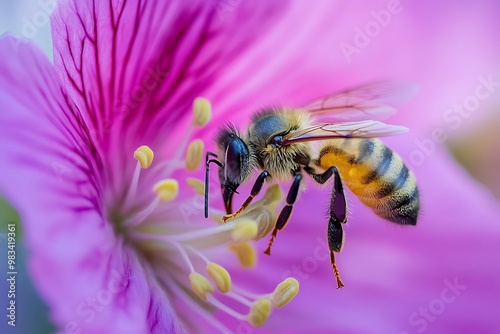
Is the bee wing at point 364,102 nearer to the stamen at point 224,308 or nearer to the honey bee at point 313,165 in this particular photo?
the honey bee at point 313,165

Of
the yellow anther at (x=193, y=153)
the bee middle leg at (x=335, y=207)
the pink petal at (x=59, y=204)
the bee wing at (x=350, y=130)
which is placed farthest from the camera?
the yellow anther at (x=193, y=153)

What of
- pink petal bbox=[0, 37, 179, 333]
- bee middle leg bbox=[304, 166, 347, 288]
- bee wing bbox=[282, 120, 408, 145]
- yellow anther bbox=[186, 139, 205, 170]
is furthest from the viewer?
yellow anther bbox=[186, 139, 205, 170]

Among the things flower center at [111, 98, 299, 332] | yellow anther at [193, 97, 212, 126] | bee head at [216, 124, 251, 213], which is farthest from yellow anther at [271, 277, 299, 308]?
yellow anther at [193, 97, 212, 126]

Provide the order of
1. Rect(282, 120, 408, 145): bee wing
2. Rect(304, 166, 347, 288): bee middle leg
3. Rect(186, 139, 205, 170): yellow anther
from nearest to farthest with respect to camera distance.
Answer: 1. Rect(282, 120, 408, 145): bee wing
2. Rect(304, 166, 347, 288): bee middle leg
3. Rect(186, 139, 205, 170): yellow anther

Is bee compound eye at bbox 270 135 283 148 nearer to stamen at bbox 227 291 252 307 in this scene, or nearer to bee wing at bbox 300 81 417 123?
bee wing at bbox 300 81 417 123

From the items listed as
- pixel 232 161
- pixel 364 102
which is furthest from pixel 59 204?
pixel 364 102

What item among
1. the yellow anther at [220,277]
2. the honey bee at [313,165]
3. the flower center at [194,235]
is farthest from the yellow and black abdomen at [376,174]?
the yellow anther at [220,277]
